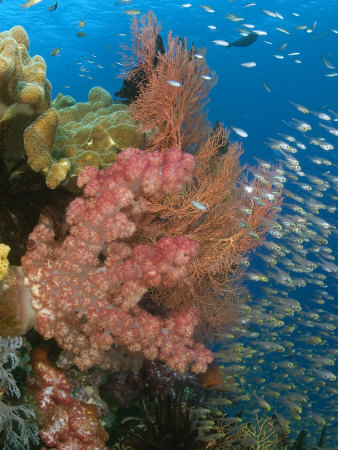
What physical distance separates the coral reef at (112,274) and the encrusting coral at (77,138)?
1.55 feet

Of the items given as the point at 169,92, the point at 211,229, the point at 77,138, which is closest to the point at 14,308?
the point at 77,138

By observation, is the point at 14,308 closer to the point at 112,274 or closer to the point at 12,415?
the point at 12,415

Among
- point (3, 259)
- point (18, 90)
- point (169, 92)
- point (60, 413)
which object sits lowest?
point (60, 413)

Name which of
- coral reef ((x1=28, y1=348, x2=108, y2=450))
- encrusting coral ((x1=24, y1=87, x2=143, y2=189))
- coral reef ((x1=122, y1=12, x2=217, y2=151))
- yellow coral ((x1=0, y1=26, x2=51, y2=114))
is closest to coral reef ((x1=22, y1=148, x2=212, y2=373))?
coral reef ((x1=28, y1=348, x2=108, y2=450))

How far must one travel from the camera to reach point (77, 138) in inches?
232

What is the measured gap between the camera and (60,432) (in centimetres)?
379

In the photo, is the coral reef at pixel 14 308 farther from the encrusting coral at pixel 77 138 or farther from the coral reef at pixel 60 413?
the encrusting coral at pixel 77 138

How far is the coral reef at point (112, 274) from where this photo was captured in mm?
4355

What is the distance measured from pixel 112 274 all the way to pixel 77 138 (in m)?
2.70

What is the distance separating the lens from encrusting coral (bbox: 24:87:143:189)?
4531mm

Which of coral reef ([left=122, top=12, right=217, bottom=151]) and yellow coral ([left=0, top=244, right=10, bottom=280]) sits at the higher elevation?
coral reef ([left=122, top=12, right=217, bottom=151])

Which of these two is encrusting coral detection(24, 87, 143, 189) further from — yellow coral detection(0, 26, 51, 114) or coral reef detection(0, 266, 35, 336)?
coral reef detection(0, 266, 35, 336)

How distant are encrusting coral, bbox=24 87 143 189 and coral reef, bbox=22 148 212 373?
47 centimetres

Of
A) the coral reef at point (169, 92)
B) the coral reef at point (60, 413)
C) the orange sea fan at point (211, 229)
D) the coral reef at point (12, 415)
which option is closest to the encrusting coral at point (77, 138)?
the coral reef at point (169, 92)
